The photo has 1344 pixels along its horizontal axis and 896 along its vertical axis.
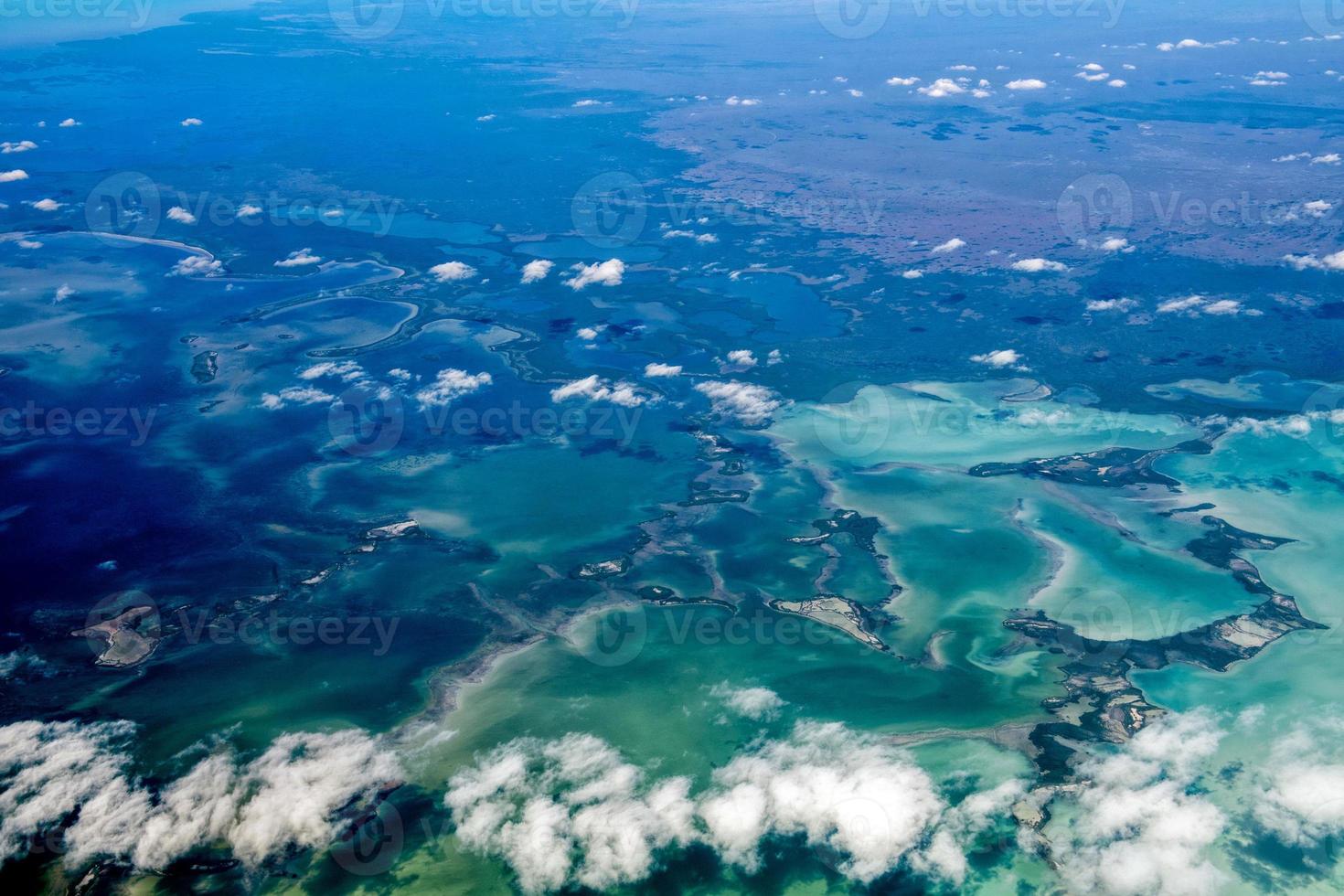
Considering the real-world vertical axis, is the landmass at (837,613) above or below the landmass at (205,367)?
below

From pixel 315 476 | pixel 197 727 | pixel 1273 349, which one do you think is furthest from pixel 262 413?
pixel 1273 349

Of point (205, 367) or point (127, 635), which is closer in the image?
point (127, 635)

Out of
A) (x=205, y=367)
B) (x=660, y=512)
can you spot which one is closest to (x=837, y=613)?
(x=660, y=512)

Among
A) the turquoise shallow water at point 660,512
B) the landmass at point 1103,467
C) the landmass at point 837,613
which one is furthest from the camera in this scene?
the landmass at point 1103,467

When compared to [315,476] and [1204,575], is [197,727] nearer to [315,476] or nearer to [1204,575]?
[315,476]

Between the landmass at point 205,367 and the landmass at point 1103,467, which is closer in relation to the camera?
the landmass at point 1103,467

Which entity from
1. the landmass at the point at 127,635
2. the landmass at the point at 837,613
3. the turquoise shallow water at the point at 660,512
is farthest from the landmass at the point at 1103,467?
the landmass at the point at 127,635

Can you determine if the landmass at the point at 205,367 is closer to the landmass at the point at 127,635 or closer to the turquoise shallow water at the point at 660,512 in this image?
the turquoise shallow water at the point at 660,512

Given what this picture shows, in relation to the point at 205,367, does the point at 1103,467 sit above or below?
above

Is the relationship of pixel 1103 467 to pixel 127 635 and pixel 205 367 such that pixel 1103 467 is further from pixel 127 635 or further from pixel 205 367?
pixel 205 367

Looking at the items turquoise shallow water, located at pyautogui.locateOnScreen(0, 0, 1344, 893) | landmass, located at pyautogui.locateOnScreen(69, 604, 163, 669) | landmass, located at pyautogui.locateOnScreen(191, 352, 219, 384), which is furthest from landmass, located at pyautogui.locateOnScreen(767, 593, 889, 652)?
landmass, located at pyautogui.locateOnScreen(191, 352, 219, 384)

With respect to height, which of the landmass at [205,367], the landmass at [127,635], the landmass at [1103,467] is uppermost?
the landmass at [1103,467]
